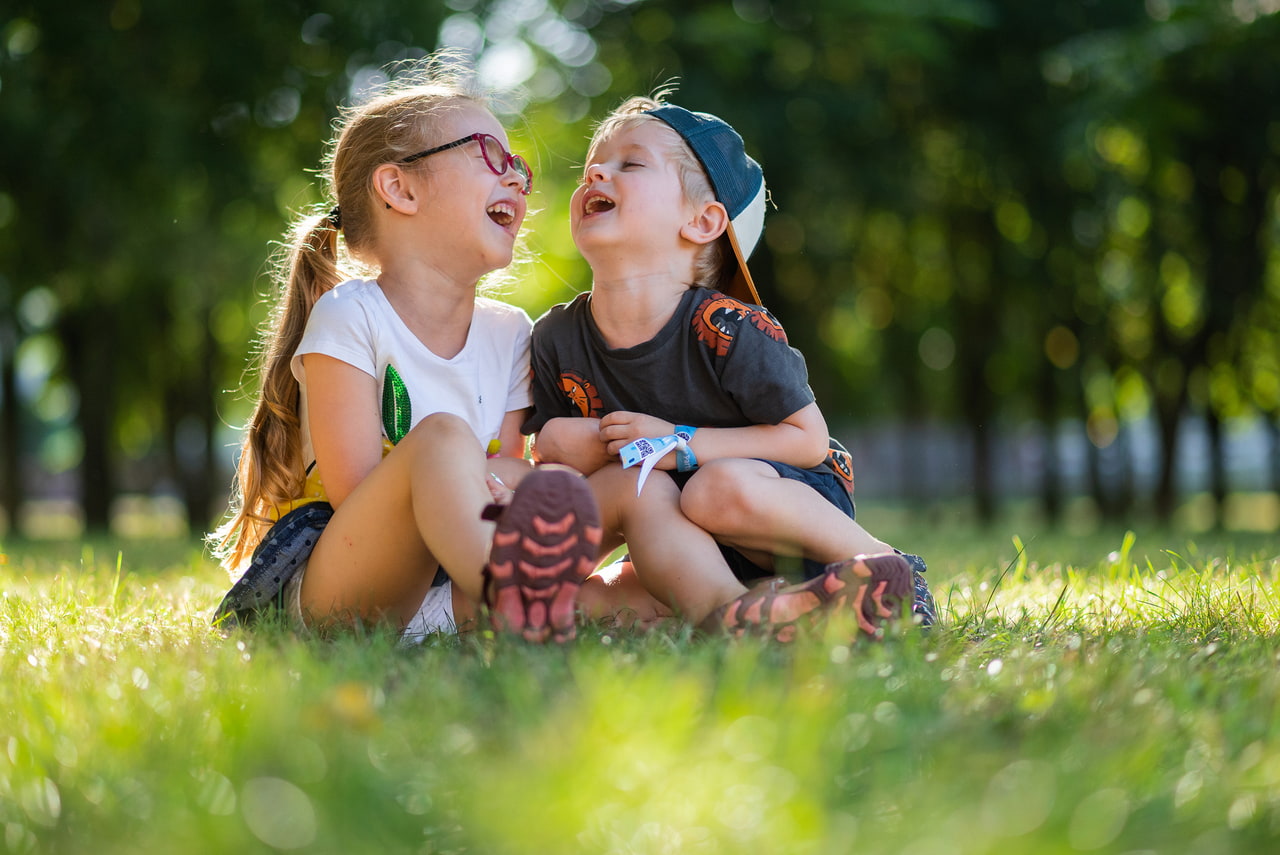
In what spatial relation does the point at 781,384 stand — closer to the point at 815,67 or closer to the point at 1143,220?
the point at 815,67

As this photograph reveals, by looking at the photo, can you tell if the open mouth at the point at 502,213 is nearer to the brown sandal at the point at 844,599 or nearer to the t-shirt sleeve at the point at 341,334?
the t-shirt sleeve at the point at 341,334

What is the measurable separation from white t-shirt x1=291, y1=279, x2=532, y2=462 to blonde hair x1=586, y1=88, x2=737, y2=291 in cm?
61

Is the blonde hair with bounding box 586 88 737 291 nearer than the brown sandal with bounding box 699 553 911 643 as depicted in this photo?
No

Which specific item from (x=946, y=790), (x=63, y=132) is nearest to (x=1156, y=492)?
(x=63, y=132)

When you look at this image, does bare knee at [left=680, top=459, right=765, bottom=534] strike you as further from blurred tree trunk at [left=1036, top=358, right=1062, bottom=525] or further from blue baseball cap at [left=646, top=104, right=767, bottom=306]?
blurred tree trunk at [left=1036, top=358, right=1062, bottom=525]

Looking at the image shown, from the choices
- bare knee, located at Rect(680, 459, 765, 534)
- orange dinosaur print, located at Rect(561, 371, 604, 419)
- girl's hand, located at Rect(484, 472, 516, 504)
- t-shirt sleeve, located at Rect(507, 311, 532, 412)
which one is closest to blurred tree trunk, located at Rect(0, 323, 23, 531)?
t-shirt sleeve, located at Rect(507, 311, 532, 412)

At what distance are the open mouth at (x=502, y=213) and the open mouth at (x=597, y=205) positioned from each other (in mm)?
242

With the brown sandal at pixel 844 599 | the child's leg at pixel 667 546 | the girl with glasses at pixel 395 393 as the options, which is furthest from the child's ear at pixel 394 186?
the brown sandal at pixel 844 599

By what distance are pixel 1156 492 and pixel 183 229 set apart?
38.7 ft

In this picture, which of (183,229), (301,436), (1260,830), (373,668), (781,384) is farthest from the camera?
(183,229)

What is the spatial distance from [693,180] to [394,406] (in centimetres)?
109

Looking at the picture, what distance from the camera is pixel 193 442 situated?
16391 millimetres

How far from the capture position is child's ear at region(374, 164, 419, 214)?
3.48 meters

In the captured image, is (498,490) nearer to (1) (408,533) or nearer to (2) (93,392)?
(1) (408,533)
